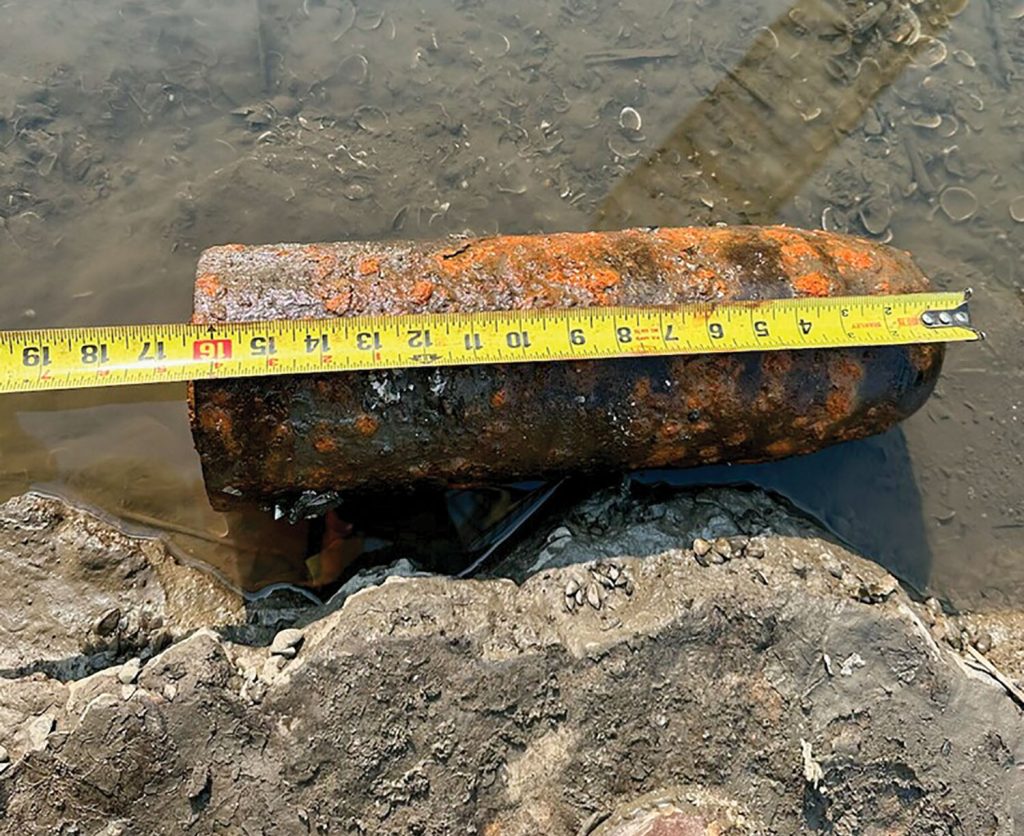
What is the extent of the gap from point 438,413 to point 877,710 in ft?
6.10

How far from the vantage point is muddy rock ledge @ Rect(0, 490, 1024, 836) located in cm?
267

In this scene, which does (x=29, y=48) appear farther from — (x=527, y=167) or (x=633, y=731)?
(x=633, y=731)

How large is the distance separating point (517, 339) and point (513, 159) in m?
2.08

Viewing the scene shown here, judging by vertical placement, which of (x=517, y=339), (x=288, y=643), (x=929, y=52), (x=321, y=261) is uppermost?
(x=929, y=52)

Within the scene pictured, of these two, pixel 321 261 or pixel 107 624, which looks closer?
pixel 321 261

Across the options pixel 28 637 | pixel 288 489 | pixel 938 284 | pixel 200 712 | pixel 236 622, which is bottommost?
pixel 28 637

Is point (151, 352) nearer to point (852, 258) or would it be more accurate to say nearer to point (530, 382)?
point (530, 382)

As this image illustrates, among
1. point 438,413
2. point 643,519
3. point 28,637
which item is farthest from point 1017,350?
point 28,637

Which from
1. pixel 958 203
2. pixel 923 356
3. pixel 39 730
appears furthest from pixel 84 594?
pixel 958 203

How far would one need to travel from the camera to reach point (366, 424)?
2906 mm

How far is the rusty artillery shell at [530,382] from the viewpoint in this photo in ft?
9.44

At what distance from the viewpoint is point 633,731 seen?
112 inches

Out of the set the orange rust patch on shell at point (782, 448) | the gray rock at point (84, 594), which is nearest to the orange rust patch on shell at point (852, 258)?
the orange rust patch on shell at point (782, 448)

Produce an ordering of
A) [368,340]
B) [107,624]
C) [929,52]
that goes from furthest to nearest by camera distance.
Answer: [929,52], [107,624], [368,340]
